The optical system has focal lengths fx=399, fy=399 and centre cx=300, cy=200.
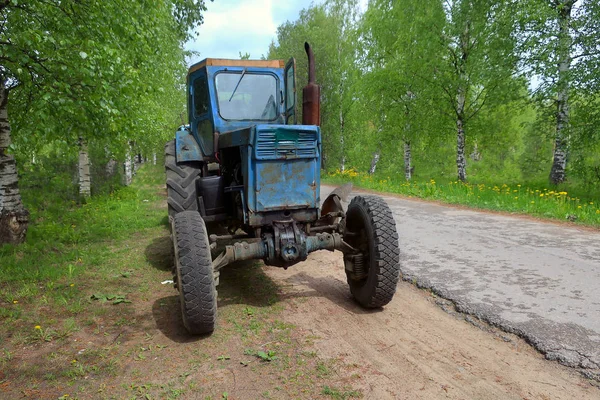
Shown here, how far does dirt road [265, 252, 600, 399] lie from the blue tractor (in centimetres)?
35

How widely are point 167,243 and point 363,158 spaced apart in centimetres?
2096

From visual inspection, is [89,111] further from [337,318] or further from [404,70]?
[404,70]

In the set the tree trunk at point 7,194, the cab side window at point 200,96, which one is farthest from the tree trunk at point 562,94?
the tree trunk at point 7,194

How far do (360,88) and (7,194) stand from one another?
1475cm

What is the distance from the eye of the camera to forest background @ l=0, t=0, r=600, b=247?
5.41 meters

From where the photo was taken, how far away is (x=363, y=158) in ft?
86.6

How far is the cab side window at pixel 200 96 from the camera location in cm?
510

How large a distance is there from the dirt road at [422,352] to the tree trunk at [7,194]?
15.0 ft

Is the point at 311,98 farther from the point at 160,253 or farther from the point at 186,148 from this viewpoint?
the point at 160,253

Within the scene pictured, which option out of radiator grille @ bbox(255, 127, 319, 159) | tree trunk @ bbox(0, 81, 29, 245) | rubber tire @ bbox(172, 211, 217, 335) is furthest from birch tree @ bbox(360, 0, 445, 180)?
rubber tire @ bbox(172, 211, 217, 335)

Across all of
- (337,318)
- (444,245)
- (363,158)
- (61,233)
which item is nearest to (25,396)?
(337,318)

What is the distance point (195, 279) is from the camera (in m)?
3.30

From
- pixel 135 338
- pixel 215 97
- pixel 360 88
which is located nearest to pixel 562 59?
pixel 360 88

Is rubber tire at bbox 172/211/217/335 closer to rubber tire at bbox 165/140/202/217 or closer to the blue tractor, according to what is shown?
the blue tractor
